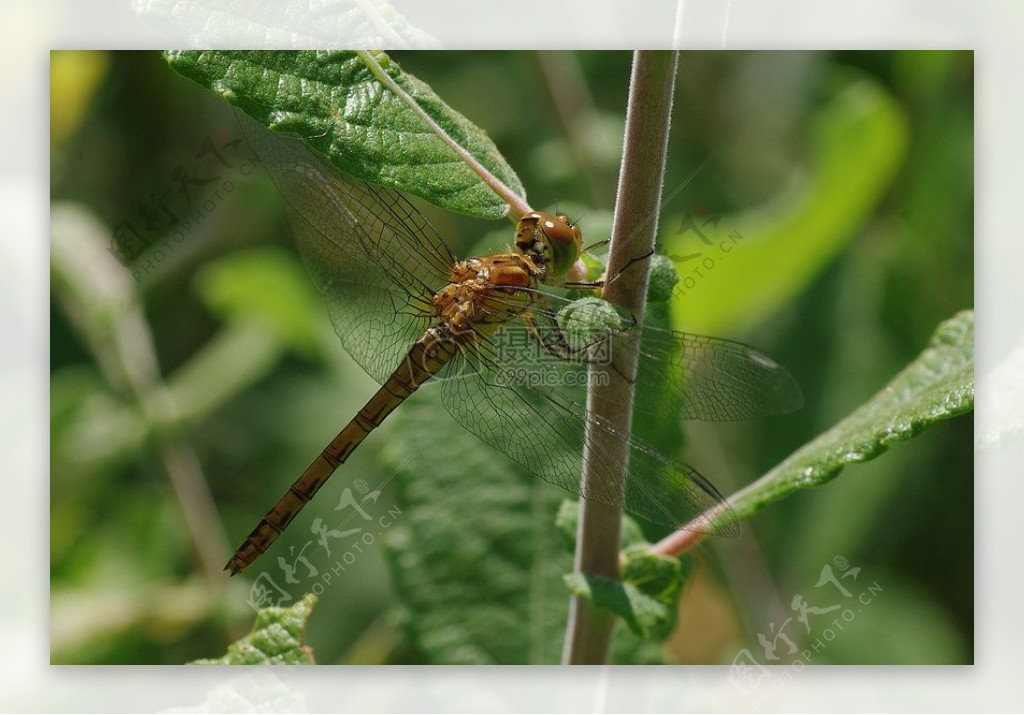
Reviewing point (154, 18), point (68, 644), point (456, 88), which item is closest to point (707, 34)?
point (154, 18)

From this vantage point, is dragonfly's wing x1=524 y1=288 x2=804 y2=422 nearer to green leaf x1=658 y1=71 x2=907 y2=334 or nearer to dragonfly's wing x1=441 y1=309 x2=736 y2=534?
dragonfly's wing x1=441 y1=309 x2=736 y2=534

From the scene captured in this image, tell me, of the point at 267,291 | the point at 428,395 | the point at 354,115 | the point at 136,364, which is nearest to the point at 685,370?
the point at 428,395

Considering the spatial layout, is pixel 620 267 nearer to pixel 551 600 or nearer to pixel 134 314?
pixel 551 600

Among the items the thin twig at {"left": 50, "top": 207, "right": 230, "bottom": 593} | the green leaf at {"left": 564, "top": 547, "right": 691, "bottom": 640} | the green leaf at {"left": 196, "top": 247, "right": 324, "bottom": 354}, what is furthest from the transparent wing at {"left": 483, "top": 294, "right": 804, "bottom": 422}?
the thin twig at {"left": 50, "top": 207, "right": 230, "bottom": 593}

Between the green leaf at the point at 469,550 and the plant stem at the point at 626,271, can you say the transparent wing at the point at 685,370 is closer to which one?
the plant stem at the point at 626,271

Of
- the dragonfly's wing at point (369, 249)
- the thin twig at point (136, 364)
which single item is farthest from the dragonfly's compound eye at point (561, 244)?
the thin twig at point (136, 364)
